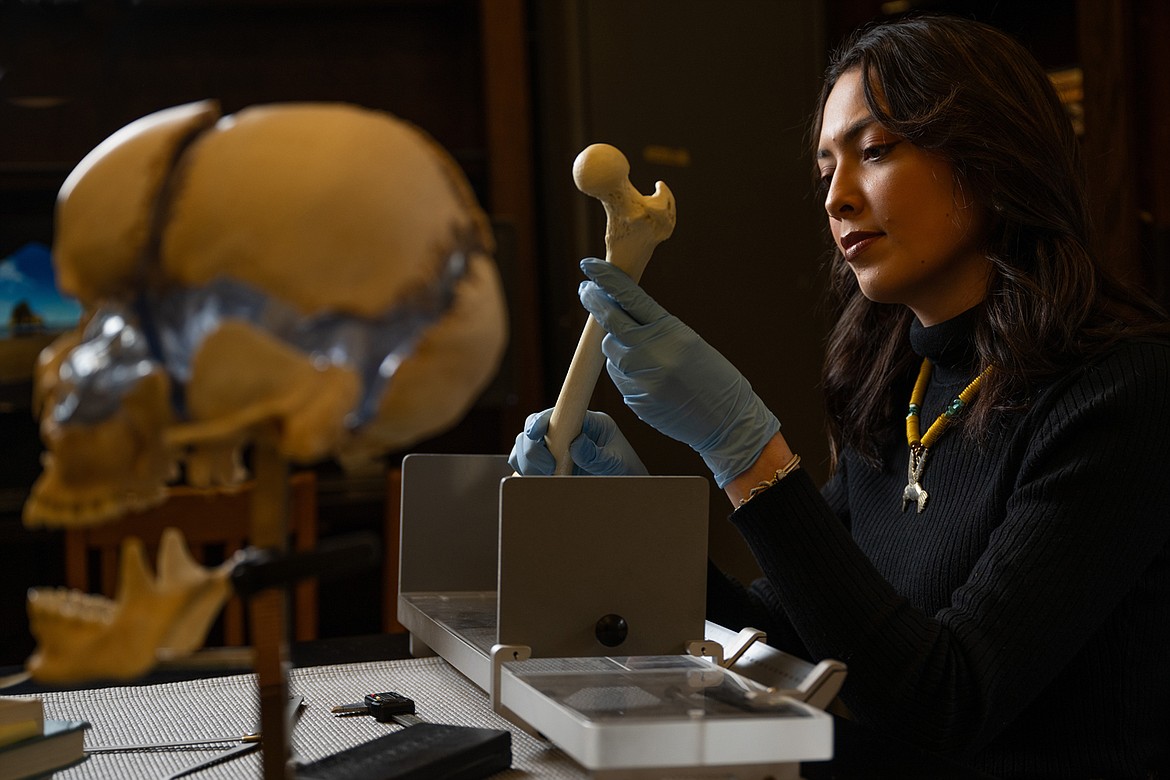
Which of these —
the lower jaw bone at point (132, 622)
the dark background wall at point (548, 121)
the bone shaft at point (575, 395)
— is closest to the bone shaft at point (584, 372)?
the bone shaft at point (575, 395)

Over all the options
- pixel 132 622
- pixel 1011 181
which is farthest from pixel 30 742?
pixel 1011 181

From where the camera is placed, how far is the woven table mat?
84 centimetres

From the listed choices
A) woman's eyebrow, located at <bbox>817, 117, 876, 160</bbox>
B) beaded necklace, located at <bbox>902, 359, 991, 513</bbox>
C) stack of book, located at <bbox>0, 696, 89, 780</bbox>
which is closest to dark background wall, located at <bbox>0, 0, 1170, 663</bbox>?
beaded necklace, located at <bbox>902, 359, 991, 513</bbox>

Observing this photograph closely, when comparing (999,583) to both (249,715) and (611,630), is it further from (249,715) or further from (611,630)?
(249,715)

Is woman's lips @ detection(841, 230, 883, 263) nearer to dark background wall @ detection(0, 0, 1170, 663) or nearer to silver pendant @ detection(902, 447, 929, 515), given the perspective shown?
silver pendant @ detection(902, 447, 929, 515)

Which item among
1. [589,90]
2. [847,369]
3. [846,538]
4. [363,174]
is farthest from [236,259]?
[589,90]

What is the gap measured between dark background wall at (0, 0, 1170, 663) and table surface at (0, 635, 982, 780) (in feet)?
4.55

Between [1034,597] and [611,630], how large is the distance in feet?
1.43

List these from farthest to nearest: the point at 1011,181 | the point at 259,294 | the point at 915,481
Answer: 1. the point at 915,481
2. the point at 1011,181
3. the point at 259,294

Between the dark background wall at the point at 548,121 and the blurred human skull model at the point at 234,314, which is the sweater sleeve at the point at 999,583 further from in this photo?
the dark background wall at the point at 548,121

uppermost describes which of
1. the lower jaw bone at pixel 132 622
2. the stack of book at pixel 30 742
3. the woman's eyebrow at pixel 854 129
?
the woman's eyebrow at pixel 854 129

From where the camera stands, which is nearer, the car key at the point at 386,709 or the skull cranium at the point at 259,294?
the skull cranium at the point at 259,294

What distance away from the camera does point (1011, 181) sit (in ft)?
4.17

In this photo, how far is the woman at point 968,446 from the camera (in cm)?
104
